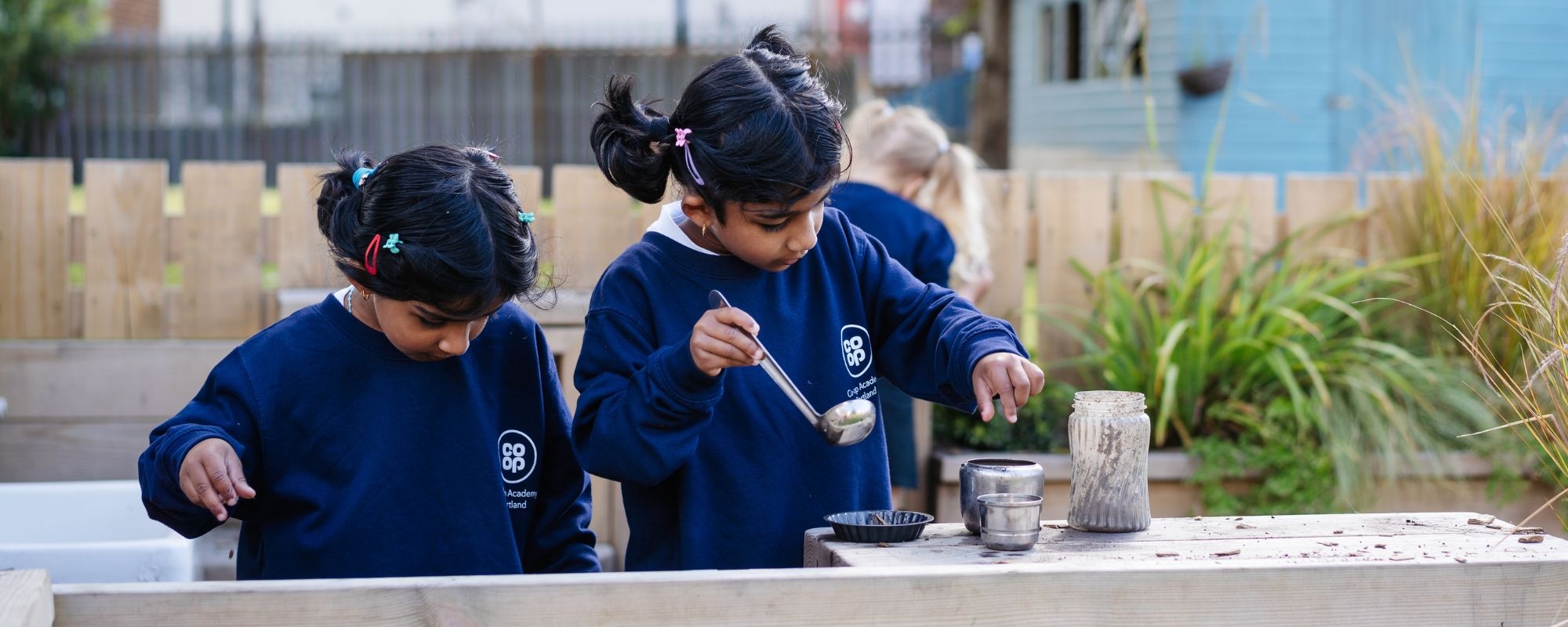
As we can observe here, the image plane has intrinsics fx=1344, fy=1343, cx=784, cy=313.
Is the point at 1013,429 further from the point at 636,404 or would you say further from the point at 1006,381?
the point at 636,404

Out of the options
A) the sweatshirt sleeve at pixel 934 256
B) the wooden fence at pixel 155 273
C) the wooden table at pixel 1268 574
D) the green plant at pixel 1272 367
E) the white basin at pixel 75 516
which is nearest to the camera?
the wooden table at pixel 1268 574

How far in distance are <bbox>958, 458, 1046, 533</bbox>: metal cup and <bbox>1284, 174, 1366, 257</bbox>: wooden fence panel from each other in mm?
3296

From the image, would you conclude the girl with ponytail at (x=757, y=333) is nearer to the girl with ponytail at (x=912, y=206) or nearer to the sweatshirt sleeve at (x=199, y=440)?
the sweatshirt sleeve at (x=199, y=440)

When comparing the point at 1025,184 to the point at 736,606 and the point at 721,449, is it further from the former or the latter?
Result: the point at 736,606

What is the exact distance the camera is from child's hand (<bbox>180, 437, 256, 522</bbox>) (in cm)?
170

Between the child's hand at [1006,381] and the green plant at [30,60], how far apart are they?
478 inches

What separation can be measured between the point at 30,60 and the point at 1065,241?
36.3 ft

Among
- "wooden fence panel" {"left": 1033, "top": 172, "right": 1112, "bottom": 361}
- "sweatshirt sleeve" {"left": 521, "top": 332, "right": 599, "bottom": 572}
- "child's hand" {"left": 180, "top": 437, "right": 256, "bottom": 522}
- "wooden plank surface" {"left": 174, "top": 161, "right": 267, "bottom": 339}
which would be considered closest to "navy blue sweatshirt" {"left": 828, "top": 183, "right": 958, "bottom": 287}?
"wooden fence panel" {"left": 1033, "top": 172, "right": 1112, "bottom": 361}

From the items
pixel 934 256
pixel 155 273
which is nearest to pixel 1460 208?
pixel 934 256

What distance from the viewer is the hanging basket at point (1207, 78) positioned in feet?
34.4

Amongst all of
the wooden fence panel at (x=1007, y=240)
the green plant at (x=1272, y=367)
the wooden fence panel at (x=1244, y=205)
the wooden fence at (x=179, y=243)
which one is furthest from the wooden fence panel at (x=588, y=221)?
the wooden fence panel at (x=1244, y=205)

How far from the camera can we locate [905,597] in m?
1.44

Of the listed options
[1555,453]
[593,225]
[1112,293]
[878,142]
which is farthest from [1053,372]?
[1555,453]

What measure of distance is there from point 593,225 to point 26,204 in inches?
68.2
